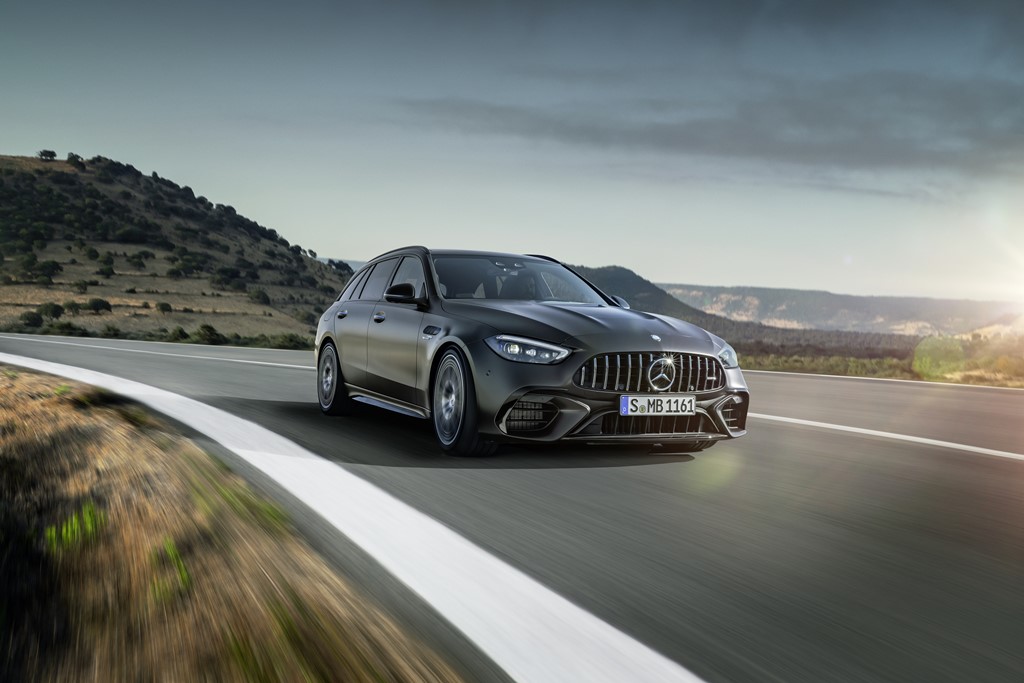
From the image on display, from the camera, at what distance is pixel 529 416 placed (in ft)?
23.0

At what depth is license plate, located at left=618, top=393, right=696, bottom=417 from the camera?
7004 mm

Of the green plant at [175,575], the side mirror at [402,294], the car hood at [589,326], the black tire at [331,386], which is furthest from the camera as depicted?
the black tire at [331,386]

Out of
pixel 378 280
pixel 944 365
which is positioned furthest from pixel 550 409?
pixel 944 365

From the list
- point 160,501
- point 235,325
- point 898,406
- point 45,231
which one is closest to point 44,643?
point 160,501

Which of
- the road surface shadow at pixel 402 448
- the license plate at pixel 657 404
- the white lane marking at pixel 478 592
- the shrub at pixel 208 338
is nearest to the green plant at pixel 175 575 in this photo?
the white lane marking at pixel 478 592

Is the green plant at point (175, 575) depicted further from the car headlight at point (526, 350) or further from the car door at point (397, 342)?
the car door at point (397, 342)

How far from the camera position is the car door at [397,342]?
27.2 ft

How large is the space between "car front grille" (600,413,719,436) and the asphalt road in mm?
250

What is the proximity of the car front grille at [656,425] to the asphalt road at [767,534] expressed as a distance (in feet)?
0.82

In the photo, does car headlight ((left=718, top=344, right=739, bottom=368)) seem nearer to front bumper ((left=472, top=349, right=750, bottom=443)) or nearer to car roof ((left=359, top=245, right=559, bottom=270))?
front bumper ((left=472, top=349, right=750, bottom=443))

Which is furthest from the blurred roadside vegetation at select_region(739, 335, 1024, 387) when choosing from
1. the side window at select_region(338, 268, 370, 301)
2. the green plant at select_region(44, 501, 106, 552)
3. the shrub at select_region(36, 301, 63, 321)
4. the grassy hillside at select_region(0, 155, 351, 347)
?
the shrub at select_region(36, 301, 63, 321)

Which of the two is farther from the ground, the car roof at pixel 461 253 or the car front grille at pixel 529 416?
the car roof at pixel 461 253

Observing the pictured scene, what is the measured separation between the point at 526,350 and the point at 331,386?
11.6ft

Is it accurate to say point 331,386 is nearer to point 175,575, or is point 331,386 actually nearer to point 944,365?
point 175,575
